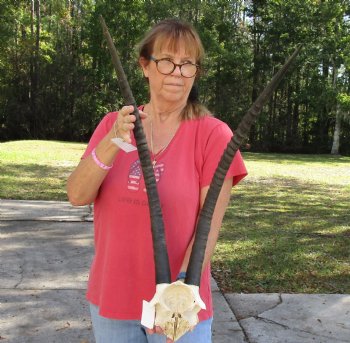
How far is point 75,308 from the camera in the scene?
4.63 metres

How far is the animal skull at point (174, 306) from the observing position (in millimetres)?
1710

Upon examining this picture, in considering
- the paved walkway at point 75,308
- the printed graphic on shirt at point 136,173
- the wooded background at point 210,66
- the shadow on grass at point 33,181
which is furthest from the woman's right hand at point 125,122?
the wooded background at point 210,66

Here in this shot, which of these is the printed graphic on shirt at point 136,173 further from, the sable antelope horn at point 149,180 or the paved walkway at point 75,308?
the paved walkway at point 75,308

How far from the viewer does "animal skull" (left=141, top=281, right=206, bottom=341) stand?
1710 mm

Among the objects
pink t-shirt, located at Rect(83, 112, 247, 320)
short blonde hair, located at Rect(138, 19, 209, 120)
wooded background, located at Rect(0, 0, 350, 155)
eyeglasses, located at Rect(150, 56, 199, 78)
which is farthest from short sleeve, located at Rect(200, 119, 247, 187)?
wooded background, located at Rect(0, 0, 350, 155)

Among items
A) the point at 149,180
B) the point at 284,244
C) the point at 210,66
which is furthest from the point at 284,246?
the point at 210,66

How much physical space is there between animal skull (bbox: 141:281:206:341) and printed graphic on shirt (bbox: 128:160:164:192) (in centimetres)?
51

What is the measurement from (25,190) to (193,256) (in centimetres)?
885

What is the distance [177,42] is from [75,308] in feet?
10.4

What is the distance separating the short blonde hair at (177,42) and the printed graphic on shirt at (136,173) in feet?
0.90

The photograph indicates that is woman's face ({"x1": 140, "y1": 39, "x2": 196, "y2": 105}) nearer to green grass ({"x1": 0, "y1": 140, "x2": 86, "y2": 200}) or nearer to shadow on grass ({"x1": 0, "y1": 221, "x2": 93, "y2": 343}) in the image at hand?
shadow on grass ({"x1": 0, "y1": 221, "x2": 93, "y2": 343})

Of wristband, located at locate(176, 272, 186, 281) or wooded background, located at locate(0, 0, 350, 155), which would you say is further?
wooded background, located at locate(0, 0, 350, 155)

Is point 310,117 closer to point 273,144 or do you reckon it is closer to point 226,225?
point 273,144

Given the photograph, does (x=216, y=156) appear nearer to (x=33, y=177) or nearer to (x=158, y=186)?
(x=158, y=186)
